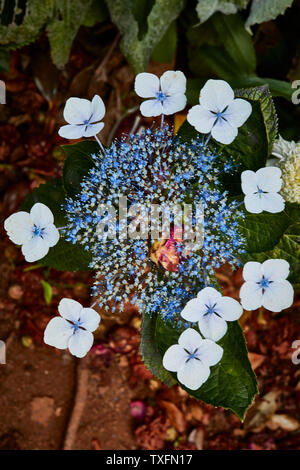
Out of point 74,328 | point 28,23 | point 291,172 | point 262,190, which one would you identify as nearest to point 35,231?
point 74,328

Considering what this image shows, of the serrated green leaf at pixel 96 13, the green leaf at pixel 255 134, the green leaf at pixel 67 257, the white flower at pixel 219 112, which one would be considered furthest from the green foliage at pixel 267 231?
the serrated green leaf at pixel 96 13

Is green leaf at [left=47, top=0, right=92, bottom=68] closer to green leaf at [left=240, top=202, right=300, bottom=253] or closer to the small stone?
green leaf at [left=240, top=202, right=300, bottom=253]

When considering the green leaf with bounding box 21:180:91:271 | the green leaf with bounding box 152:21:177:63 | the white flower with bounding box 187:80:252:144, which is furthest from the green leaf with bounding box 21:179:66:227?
the green leaf with bounding box 152:21:177:63

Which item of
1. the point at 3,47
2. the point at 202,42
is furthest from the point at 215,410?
the point at 3,47

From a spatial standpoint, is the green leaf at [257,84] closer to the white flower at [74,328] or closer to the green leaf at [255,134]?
the green leaf at [255,134]

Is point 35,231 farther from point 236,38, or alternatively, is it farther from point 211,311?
point 236,38
